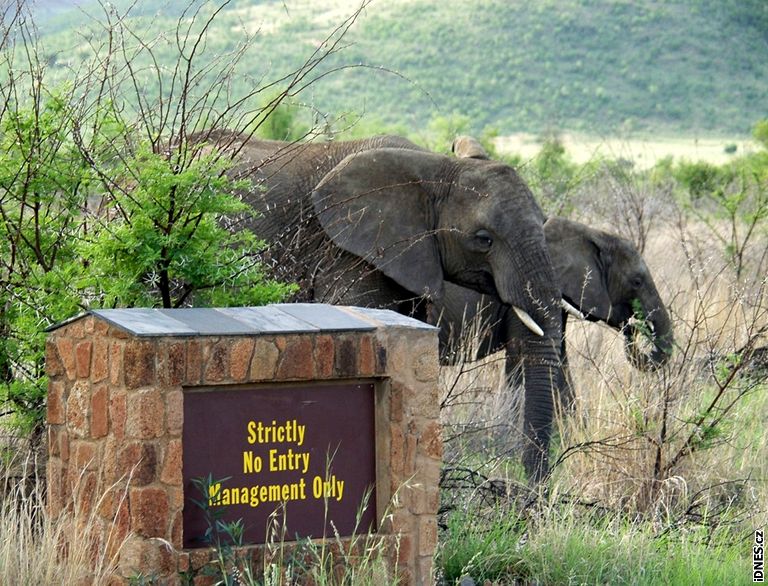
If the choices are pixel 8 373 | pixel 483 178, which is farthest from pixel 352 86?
pixel 8 373

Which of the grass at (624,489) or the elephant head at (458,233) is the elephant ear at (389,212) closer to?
the elephant head at (458,233)

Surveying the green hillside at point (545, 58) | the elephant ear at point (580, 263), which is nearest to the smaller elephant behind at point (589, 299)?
the elephant ear at point (580, 263)

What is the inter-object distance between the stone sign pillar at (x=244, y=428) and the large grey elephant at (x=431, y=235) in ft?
14.0

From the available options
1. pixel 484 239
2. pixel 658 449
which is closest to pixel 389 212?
pixel 484 239

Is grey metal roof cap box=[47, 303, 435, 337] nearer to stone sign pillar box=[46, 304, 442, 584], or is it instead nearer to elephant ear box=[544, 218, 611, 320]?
stone sign pillar box=[46, 304, 442, 584]

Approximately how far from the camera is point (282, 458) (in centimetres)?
591

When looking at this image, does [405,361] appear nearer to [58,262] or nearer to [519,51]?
[58,262]

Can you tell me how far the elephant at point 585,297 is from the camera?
1185cm

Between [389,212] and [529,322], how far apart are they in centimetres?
136

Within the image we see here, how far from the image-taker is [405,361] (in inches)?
242

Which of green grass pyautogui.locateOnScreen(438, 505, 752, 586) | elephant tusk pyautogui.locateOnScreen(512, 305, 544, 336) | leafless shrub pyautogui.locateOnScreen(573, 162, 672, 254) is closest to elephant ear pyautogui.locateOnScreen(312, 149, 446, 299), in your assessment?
elephant tusk pyautogui.locateOnScreen(512, 305, 544, 336)

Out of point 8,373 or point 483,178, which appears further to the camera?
point 483,178

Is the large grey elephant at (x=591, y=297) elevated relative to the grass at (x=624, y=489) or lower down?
elevated

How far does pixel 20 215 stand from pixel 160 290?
3.14ft
